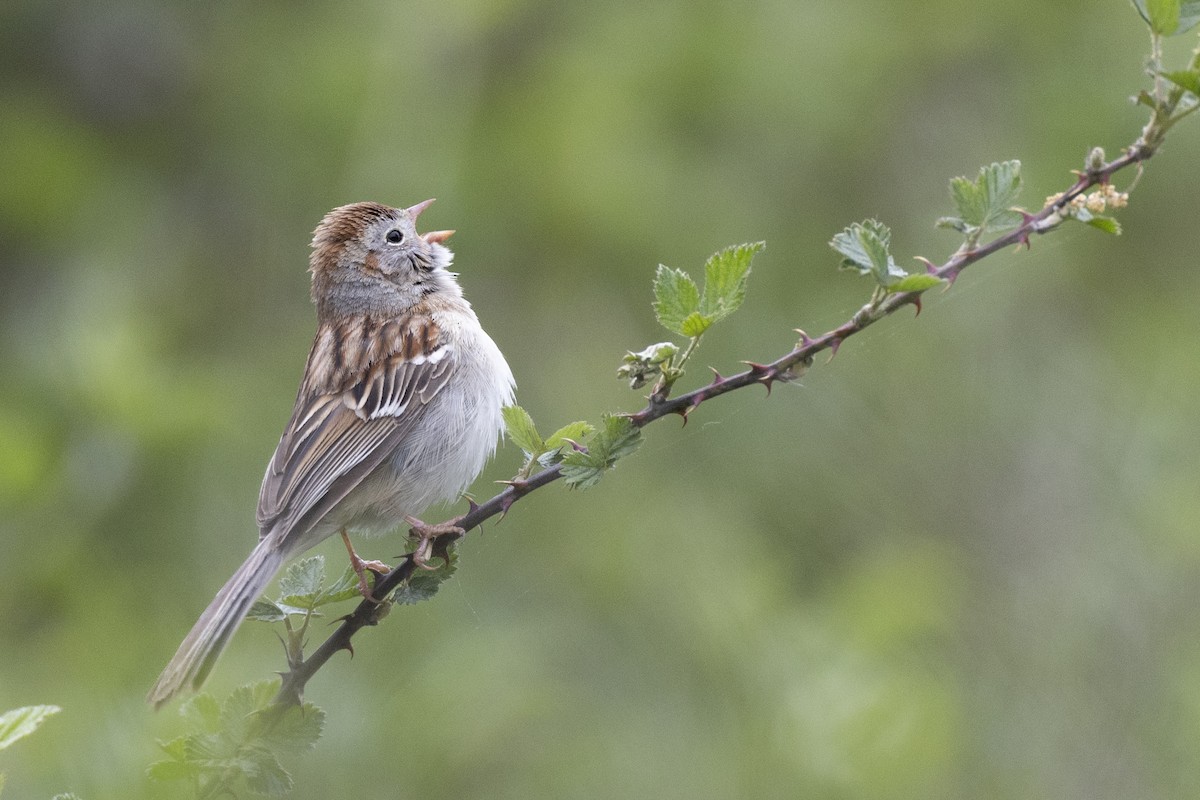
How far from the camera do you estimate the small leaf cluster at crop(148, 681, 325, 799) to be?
1.93 meters

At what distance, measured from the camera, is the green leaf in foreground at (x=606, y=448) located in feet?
6.97

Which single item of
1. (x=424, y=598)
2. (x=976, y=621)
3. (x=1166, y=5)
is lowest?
(x=976, y=621)

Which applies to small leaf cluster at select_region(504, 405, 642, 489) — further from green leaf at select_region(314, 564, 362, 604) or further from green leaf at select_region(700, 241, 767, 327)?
green leaf at select_region(314, 564, 362, 604)

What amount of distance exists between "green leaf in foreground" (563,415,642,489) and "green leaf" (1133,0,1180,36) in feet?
3.05

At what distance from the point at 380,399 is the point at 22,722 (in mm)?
2304

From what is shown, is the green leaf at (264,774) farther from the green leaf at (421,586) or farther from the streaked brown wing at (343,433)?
the streaked brown wing at (343,433)

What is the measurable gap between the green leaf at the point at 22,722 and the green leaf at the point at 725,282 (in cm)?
105

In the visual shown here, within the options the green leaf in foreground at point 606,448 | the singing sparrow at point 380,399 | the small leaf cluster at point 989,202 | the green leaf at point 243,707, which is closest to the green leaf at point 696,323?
the green leaf in foreground at point 606,448

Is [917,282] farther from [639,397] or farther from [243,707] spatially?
[639,397]

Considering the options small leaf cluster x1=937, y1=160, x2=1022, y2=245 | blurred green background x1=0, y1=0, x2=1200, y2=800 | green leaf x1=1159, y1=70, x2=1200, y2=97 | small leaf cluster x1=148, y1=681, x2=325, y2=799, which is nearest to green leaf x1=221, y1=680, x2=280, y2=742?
small leaf cluster x1=148, y1=681, x2=325, y2=799

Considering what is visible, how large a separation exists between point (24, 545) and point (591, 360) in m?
3.26

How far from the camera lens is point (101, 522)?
6156 millimetres

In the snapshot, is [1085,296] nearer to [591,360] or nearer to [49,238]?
[591,360]

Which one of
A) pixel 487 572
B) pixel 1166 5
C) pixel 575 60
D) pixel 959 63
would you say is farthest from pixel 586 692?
pixel 959 63
